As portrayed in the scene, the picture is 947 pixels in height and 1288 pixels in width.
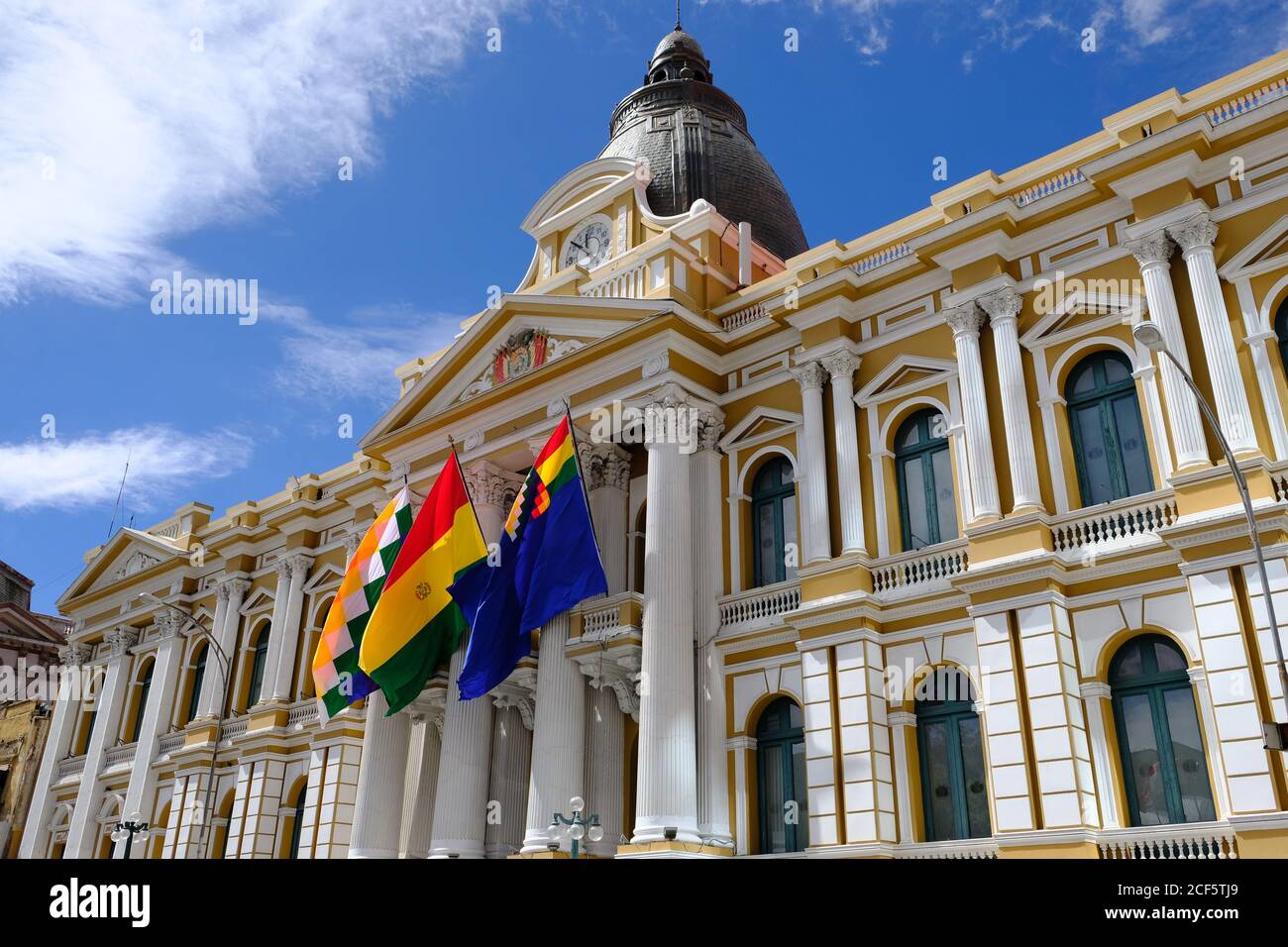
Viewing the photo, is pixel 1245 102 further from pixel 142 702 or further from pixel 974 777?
pixel 142 702

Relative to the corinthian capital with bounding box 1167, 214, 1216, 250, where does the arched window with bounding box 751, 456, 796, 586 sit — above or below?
below

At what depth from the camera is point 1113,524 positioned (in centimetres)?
1705

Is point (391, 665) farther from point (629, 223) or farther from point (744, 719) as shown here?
point (629, 223)

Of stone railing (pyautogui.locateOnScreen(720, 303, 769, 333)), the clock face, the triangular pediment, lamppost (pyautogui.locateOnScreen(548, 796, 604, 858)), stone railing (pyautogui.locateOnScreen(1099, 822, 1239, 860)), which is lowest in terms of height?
stone railing (pyautogui.locateOnScreen(1099, 822, 1239, 860))

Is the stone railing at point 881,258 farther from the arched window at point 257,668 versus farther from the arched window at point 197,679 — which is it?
the arched window at point 197,679

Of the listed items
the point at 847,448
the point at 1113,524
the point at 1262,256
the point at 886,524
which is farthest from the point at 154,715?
the point at 1262,256

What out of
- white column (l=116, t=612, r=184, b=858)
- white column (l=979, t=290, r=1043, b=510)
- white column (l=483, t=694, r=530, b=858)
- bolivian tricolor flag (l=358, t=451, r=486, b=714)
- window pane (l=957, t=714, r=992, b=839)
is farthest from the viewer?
white column (l=116, t=612, r=184, b=858)

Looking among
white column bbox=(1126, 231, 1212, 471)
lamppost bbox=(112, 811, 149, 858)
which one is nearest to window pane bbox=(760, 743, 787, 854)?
white column bbox=(1126, 231, 1212, 471)

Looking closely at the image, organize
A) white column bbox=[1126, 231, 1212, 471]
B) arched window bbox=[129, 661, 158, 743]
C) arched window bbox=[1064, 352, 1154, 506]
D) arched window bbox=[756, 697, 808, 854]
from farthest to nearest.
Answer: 1. arched window bbox=[129, 661, 158, 743]
2. arched window bbox=[756, 697, 808, 854]
3. arched window bbox=[1064, 352, 1154, 506]
4. white column bbox=[1126, 231, 1212, 471]

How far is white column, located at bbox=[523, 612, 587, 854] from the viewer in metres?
20.8

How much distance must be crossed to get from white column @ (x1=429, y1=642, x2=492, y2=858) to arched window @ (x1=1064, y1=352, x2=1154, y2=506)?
12.2 m

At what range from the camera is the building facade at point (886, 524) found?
631 inches

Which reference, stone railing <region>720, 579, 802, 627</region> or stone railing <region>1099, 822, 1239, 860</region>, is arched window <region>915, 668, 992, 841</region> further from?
stone railing <region>720, 579, 802, 627</region>
